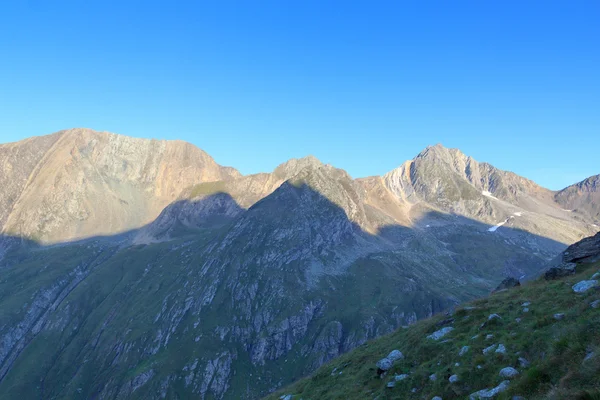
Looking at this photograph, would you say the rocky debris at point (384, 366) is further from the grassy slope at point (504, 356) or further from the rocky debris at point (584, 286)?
the rocky debris at point (584, 286)

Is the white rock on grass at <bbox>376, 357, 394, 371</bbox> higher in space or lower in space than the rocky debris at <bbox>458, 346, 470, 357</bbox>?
lower

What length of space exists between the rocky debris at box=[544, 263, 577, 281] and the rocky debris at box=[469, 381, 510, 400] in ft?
79.2

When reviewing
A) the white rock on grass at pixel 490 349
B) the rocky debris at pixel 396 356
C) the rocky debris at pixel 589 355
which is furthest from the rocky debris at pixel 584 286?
the rocky debris at pixel 396 356

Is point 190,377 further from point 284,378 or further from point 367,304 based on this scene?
point 367,304

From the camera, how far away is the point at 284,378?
16712 centimetres

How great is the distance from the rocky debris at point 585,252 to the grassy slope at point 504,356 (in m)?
2.45

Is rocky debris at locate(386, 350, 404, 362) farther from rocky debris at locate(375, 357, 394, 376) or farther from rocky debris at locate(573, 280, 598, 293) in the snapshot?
rocky debris at locate(573, 280, 598, 293)

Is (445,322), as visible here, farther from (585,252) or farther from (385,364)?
(585,252)

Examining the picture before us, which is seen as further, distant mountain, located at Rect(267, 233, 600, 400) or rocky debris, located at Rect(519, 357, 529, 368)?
rocky debris, located at Rect(519, 357, 529, 368)

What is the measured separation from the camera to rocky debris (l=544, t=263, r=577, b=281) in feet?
131

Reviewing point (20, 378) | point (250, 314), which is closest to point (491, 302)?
point (250, 314)

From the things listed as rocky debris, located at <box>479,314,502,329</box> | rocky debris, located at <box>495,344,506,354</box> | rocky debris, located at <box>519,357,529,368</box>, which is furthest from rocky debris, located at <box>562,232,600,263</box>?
rocky debris, located at <box>519,357,529,368</box>

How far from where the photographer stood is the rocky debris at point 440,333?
34.0 metres

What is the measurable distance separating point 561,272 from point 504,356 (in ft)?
69.9
